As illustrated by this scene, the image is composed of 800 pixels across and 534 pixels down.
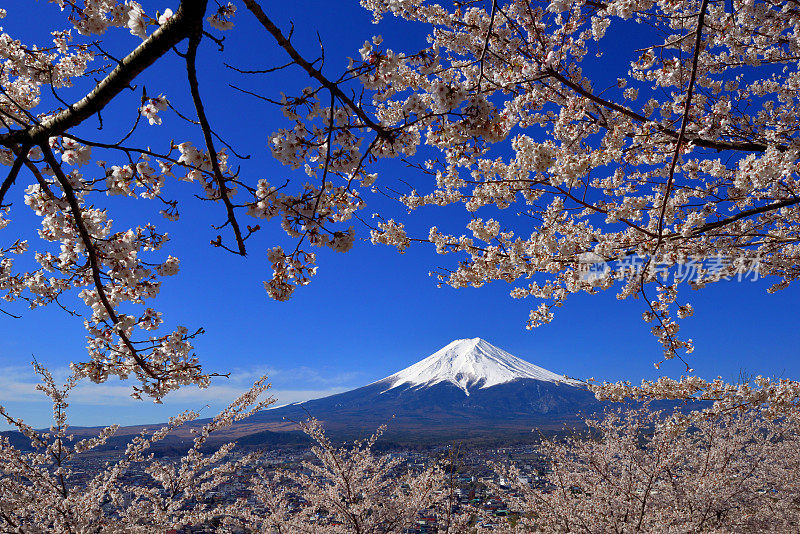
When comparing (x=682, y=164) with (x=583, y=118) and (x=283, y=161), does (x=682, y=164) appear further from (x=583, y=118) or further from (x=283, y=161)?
(x=283, y=161)

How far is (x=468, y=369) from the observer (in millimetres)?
134750

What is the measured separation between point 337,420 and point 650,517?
85.3m

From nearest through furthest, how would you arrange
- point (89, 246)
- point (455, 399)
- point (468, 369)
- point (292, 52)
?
1. point (292, 52)
2. point (89, 246)
3. point (455, 399)
4. point (468, 369)

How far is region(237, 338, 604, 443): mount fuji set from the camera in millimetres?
89250

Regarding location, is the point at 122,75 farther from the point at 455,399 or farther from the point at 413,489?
the point at 455,399

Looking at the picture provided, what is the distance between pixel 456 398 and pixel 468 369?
24.7m

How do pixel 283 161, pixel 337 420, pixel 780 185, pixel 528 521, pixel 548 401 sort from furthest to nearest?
pixel 548 401
pixel 337 420
pixel 528 521
pixel 780 185
pixel 283 161

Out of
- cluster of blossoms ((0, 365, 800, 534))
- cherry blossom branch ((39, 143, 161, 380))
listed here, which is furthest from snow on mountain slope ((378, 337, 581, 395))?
cherry blossom branch ((39, 143, 161, 380))

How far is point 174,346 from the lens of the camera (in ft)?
8.61

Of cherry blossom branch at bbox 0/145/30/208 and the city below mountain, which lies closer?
cherry blossom branch at bbox 0/145/30/208

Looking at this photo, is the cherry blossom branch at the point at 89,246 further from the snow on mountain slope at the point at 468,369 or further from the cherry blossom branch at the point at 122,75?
the snow on mountain slope at the point at 468,369

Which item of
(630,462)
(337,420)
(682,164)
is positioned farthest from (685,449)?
(337,420)

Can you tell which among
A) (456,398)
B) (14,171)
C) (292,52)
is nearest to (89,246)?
(14,171)

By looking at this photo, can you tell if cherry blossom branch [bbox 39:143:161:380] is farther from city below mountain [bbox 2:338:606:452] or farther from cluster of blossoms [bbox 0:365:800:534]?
city below mountain [bbox 2:338:606:452]
